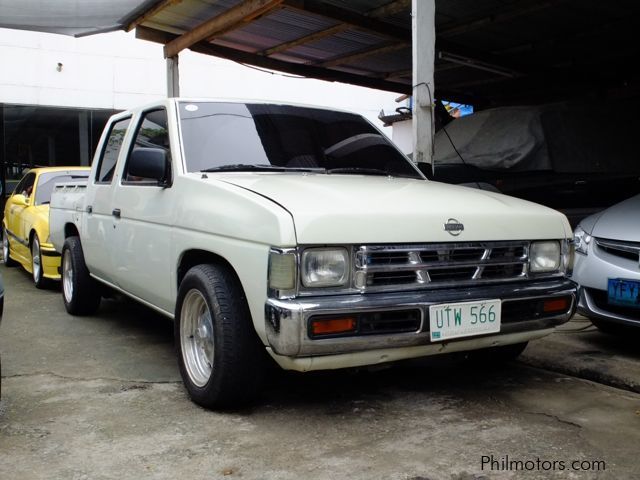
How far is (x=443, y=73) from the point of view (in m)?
11.3

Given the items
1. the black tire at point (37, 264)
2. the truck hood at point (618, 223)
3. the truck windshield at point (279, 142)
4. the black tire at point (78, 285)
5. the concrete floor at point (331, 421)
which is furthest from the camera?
the black tire at point (37, 264)

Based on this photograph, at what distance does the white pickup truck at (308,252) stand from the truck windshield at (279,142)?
1 centimetres

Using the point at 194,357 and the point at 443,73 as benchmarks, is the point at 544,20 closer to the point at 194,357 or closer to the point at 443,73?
the point at 443,73

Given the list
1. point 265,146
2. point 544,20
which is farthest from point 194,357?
point 544,20

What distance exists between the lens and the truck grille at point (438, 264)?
9.46 ft

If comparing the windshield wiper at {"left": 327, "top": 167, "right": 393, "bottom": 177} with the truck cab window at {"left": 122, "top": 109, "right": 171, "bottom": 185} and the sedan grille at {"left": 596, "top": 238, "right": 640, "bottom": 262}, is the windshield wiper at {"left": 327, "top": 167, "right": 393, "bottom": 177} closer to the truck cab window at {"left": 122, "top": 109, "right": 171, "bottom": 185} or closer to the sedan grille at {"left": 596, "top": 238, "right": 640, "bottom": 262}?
the truck cab window at {"left": 122, "top": 109, "right": 171, "bottom": 185}

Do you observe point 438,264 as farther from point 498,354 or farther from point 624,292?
point 624,292

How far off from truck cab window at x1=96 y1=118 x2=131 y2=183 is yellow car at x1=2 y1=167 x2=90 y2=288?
227 cm

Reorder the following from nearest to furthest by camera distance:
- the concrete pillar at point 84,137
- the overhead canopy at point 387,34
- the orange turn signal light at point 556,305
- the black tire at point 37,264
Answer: the orange turn signal light at point 556,305 → the black tire at point 37,264 → the overhead canopy at point 387,34 → the concrete pillar at point 84,137

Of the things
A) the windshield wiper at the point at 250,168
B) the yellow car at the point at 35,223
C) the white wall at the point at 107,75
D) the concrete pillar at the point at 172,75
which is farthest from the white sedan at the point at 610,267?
the white wall at the point at 107,75

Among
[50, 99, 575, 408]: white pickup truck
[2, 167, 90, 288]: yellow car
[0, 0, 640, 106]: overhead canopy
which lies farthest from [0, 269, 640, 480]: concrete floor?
[0, 0, 640, 106]: overhead canopy

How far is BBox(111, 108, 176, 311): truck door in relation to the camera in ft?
12.4

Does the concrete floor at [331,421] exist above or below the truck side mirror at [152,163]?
below

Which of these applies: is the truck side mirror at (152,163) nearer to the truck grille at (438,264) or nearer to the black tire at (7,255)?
the truck grille at (438,264)
